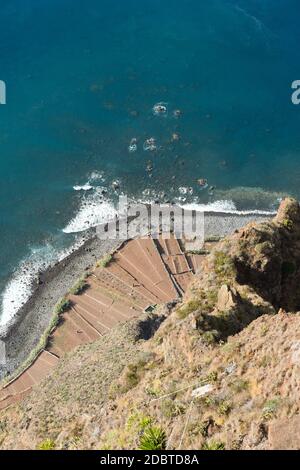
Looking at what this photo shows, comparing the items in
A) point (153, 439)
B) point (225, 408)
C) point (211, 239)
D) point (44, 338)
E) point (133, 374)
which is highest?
point (211, 239)

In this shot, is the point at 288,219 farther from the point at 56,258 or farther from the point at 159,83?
the point at 159,83

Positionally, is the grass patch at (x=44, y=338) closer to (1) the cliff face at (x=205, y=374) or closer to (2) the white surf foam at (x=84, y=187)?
(1) the cliff face at (x=205, y=374)

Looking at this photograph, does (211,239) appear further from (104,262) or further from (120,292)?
(120,292)

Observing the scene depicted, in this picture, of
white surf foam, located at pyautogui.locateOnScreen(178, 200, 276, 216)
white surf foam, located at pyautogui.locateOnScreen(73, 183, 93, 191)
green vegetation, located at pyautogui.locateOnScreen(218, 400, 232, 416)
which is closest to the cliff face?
green vegetation, located at pyautogui.locateOnScreen(218, 400, 232, 416)

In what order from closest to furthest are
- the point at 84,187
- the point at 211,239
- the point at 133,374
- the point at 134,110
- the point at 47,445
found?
the point at 47,445 < the point at 133,374 < the point at 211,239 < the point at 84,187 < the point at 134,110

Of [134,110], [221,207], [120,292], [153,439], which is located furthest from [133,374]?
[134,110]

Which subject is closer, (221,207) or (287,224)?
(287,224)

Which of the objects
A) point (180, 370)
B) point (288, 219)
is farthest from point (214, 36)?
point (180, 370)

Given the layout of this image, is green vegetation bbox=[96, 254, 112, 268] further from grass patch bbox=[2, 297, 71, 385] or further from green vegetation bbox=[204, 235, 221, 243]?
green vegetation bbox=[204, 235, 221, 243]
